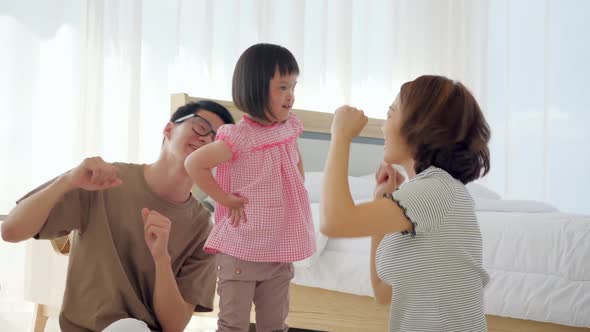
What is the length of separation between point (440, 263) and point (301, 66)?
299cm

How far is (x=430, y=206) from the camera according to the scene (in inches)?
53.1

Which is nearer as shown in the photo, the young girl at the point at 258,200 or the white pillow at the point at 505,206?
the young girl at the point at 258,200

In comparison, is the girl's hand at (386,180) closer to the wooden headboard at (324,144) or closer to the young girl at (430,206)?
the young girl at (430,206)

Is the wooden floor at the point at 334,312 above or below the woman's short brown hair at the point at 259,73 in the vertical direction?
below

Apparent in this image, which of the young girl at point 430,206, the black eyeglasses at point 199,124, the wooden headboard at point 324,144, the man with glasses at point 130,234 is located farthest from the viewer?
the wooden headboard at point 324,144

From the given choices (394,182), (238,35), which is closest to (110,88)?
(238,35)

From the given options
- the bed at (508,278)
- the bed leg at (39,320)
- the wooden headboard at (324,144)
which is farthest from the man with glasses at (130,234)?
the wooden headboard at (324,144)

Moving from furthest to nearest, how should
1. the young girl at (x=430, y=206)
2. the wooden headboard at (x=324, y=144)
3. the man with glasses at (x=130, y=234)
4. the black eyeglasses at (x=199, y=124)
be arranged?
the wooden headboard at (x=324, y=144), the black eyeglasses at (x=199, y=124), the man with glasses at (x=130, y=234), the young girl at (x=430, y=206)

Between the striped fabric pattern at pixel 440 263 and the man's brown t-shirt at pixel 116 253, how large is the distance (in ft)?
1.78

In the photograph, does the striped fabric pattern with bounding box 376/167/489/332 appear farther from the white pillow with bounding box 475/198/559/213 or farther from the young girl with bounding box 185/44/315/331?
the white pillow with bounding box 475/198/559/213

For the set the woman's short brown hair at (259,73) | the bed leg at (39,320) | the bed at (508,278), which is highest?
the woman's short brown hair at (259,73)

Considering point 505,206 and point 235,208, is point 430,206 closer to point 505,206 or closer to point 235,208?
point 235,208

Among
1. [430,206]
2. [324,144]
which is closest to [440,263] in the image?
[430,206]

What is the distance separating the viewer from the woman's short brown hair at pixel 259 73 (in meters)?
1.83
